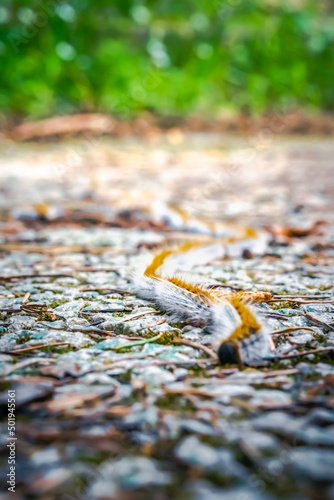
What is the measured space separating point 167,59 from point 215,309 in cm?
532

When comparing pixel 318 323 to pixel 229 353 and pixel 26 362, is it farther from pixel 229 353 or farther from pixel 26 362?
pixel 26 362

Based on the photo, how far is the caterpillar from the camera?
85 cm

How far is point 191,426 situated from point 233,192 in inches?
97.7

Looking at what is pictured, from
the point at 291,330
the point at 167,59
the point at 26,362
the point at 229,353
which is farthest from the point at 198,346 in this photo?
the point at 167,59

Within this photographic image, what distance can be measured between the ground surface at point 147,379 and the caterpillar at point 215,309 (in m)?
0.03

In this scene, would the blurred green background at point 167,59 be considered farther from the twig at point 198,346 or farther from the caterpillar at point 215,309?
the twig at point 198,346

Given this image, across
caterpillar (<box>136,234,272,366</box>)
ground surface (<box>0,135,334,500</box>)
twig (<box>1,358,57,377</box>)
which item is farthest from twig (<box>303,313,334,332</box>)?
twig (<box>1,358,57,377</box>)

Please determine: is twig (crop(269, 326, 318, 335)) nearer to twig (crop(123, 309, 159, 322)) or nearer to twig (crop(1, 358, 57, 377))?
twig (crop(123, 309, 159, 322))

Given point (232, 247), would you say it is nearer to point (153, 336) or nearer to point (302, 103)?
point (153, 336)

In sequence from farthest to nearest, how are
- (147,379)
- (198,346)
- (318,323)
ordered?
(318,323)
(198,346)
(147,379)

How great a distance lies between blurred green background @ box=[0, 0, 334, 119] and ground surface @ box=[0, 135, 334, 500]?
369cm

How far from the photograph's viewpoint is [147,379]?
31.6 inches

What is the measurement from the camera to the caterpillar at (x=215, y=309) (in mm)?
853

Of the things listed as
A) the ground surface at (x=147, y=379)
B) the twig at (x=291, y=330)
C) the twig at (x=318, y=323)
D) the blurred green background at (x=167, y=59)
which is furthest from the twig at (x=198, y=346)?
the blurred green background at (x=167, y=59)
